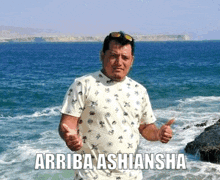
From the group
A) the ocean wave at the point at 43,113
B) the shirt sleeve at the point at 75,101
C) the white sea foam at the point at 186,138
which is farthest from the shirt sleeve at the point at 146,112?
the ocean wave at the point at 43,113

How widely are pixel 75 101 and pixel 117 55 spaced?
0.56m

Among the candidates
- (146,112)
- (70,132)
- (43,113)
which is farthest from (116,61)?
(43,113)

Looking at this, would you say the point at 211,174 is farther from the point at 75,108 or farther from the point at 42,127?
the point at 42,127

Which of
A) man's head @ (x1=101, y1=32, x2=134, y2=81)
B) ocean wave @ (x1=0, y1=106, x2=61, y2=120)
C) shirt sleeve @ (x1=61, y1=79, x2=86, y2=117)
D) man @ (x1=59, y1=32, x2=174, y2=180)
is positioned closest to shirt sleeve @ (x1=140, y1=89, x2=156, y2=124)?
man @ (x1=59, y1=32, x2=174, y2=180)

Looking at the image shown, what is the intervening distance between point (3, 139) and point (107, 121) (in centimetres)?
1557

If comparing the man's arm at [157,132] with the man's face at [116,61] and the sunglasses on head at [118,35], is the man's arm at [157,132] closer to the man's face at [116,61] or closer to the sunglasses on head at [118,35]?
the man's face at [116,61]

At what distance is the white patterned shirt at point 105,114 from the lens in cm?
291

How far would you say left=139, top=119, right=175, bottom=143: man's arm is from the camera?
10.4 ft

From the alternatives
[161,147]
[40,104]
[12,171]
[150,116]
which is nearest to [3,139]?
[12,171]

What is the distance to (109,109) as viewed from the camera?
296cm

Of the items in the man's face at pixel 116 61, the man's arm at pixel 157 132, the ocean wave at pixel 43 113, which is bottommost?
the ocean wave at pixel 43 113

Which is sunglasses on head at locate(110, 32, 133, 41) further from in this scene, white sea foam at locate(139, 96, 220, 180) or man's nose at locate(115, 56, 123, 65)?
white sea foam at locate(139, 96, 220, 180)

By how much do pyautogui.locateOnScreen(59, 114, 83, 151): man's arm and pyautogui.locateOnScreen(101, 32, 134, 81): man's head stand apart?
525 millimetres

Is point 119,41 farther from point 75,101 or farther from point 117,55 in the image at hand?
point 75,101
